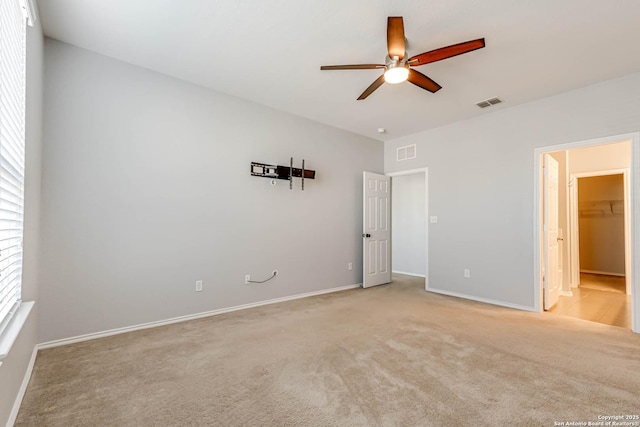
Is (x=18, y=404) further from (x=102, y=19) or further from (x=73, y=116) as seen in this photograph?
(x=102, y=19)

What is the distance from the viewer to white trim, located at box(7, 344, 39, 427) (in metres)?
1.63

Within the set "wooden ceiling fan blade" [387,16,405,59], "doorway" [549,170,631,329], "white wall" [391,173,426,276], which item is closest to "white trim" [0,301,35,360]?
"wooden ceiling fan blade" [387,16,405,59]

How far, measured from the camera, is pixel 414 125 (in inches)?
189

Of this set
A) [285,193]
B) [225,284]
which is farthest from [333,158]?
[225,284]

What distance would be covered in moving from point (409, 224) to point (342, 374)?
199 inches

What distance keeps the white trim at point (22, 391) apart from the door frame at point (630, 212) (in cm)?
503

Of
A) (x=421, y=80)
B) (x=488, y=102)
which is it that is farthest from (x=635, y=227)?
(x=421, y=80)

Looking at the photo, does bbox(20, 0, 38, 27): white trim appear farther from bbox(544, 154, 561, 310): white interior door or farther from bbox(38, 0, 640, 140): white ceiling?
bbox(544, 154, 561, 310): white interior door

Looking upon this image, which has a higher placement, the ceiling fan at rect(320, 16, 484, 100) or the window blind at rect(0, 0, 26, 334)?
the ceiling fan at rect(320, 16, 484, 100)

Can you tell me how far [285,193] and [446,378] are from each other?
9.85ft

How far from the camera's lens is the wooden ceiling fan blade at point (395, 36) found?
2059 mm

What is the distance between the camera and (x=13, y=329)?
1611mm

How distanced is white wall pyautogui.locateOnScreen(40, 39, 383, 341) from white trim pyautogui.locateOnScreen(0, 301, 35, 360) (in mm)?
753

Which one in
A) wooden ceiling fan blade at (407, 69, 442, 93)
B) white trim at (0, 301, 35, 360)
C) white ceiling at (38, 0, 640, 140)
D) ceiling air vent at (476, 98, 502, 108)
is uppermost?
white ceiling at (38, 0, 640, 140)
